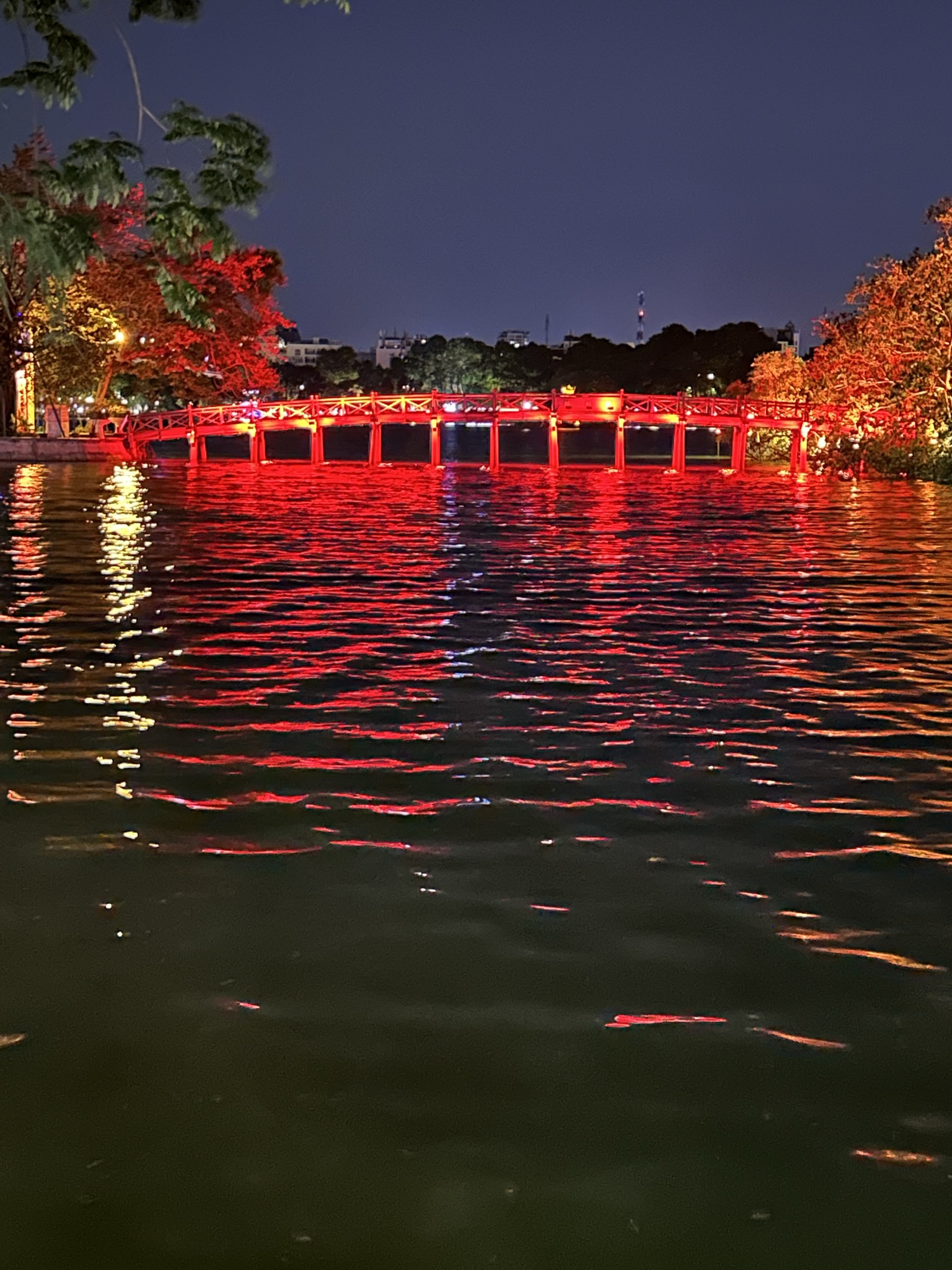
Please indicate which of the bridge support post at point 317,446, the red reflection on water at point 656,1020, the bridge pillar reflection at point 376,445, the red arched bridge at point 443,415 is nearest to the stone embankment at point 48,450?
the red arched bridge at point 443,415

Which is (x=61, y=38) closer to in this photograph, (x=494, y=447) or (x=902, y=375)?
(x=902, y=375)

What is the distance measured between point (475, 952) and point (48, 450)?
183 feet

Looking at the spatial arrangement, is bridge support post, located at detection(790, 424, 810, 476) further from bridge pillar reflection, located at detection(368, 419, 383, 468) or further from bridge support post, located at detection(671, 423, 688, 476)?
bridge pillar reflection, located at detection(368, 419, 383, 468)

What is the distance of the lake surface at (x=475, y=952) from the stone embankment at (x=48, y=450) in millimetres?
45372

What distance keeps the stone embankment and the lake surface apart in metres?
45.4

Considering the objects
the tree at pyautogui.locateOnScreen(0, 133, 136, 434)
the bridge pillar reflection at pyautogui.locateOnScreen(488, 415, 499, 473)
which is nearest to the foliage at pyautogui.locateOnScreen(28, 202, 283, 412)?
the bridge pillar reflection at pyautogui.locateOnScreen(488, 415, 499, 473)

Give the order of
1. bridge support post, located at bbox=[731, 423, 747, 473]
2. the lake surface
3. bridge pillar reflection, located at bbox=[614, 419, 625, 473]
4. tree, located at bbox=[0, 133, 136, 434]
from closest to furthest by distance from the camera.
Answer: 1. the lake surface
2. tree, located at bbox=[0, 133, 136, 434]
3. bridge support post, located at bbox=[731, 423, 747, 473]
4. bridge pillar reflection, located at bbox=[614, 419, 625, 473]

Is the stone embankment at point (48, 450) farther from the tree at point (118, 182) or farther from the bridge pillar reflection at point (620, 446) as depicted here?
the tree at point (118, 182)

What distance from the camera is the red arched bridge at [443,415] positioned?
64438 millimetres

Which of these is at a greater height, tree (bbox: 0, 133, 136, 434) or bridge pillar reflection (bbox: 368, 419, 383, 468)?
tree (bbox: 0, 133, 136, 434)

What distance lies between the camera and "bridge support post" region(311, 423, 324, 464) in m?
70.4

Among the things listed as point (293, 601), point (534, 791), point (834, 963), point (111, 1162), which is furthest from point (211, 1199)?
point (293, 601)

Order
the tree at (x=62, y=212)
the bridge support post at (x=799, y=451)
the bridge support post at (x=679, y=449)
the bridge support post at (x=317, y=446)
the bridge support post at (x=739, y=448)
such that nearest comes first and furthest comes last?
A: the tree at (x=62, y=212)
the bridge support post at (x=799, y=451)
the bridge support post at (x=739, y=448)
the bridge support post at (x=679, y=449)
the bridge support post at (x=317, y=446)

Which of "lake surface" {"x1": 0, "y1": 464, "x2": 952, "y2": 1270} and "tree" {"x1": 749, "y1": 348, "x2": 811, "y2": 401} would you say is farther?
"tree" {"x1": 749, "y1": 348, "x2": 811, "y2": 401}
